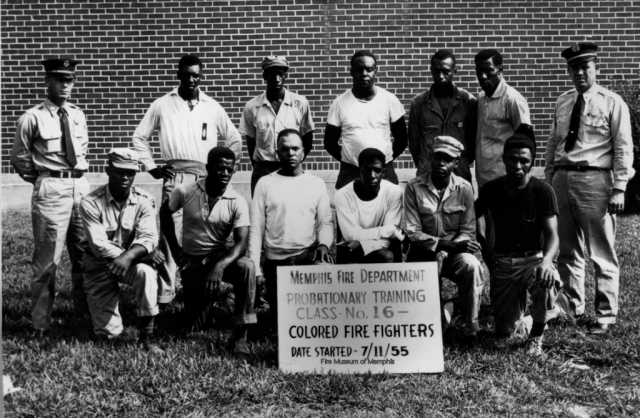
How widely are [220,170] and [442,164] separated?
1.78 metres

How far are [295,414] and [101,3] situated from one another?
845cm

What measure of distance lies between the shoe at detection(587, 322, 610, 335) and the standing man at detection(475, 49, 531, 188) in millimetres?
1443

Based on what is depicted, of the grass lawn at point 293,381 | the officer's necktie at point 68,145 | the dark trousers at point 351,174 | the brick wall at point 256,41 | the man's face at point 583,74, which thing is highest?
the brick wall at point 256,41

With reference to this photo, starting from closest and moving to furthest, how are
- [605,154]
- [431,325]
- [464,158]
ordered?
1. [431,325]
2. [605,154]
3. [464,158]

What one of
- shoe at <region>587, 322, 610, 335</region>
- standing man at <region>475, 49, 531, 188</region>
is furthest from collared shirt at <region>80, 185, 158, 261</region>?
shoe at <region>587, 322, 610, 335</region>

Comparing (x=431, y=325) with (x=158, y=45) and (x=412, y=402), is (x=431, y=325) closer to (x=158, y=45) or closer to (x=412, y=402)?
(x=412, y=402)

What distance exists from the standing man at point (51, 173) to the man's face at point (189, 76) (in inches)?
38.0

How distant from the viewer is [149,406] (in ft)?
14.1

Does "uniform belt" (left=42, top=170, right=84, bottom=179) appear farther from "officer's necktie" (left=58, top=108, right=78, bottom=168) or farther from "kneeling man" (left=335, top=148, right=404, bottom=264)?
"kneeling man" (left=335, top=148, right=404, bottom=264)

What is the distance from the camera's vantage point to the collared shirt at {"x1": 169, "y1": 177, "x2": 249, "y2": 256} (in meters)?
5.81

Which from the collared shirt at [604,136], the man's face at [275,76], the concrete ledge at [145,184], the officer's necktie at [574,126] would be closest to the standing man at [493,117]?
the officer's necktie at [574,126]

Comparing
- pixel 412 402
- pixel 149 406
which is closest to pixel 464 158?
pixel 412 402

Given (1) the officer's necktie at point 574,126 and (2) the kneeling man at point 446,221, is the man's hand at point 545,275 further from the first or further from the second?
(1) the officer's necktie at point 574,126

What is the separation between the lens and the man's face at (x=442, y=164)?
555 cm
